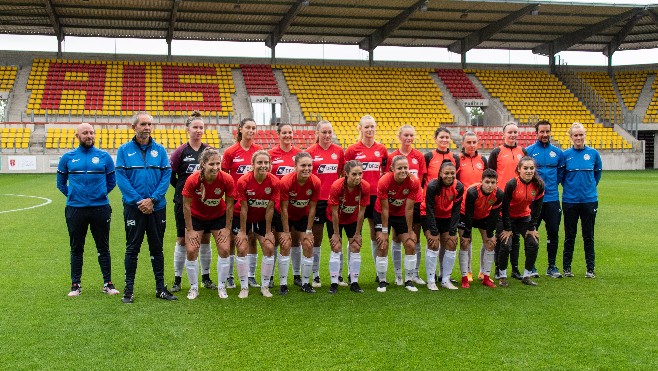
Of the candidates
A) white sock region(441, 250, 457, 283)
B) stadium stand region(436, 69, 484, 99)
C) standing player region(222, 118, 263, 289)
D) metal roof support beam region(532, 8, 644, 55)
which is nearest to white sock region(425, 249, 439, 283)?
white sock region(441, 250, 457, 283)

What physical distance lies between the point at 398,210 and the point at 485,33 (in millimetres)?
33115

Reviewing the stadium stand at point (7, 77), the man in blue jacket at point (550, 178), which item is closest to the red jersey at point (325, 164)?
the man in blue jacket at point (550, 178)

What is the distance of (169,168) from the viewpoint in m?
6.80

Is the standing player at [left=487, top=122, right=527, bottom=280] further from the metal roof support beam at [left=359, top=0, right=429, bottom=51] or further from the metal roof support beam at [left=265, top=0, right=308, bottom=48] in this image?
the metal roof support beam at [left=359, top=0, right=429, bottom=51]

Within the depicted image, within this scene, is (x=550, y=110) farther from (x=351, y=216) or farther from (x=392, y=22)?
(x=351, y=216)

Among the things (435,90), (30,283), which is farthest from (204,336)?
(435,90)

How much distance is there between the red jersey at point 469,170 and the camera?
772 centimetres

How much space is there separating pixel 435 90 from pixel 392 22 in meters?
5.65

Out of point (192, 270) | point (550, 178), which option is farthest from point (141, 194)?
point (550, 178)

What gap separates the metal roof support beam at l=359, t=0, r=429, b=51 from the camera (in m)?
32.9

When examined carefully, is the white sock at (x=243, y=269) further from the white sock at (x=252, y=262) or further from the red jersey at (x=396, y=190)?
the red jersey at (x=396, y=190)

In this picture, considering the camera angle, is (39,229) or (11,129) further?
(11,129)

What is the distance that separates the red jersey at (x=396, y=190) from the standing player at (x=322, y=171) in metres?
0.65

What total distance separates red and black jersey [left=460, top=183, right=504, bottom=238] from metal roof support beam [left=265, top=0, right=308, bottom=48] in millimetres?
25554
